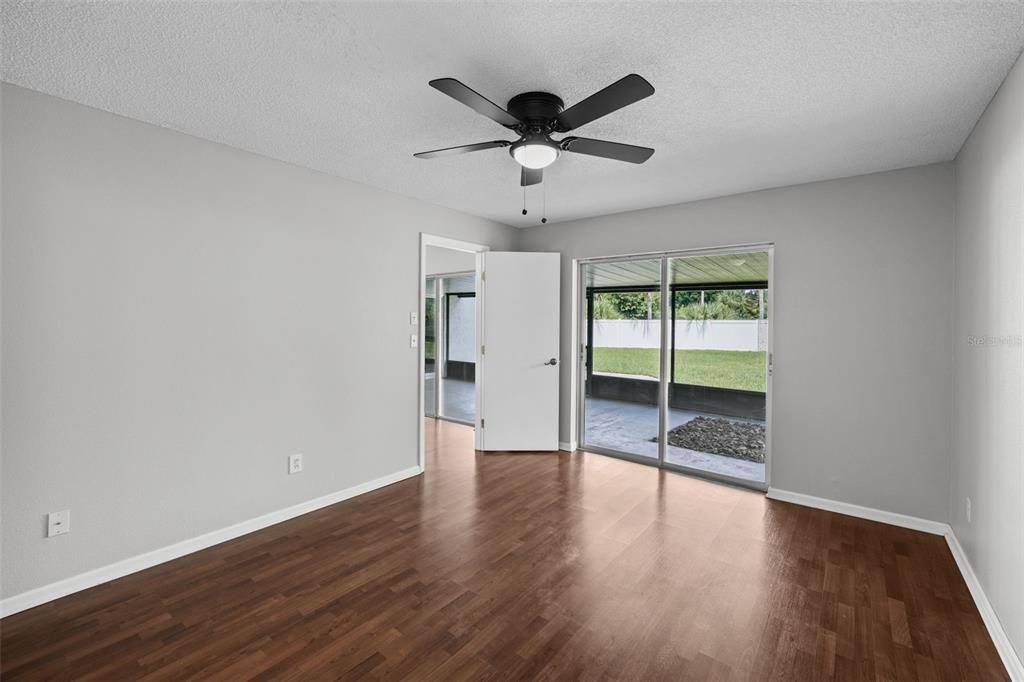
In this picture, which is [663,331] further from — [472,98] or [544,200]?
[472,98]

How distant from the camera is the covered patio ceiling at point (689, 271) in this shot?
3963 mm

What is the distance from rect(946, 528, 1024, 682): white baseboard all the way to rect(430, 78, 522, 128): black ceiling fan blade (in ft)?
9.80

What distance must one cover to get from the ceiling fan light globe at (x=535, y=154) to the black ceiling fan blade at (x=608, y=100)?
5.2 inches

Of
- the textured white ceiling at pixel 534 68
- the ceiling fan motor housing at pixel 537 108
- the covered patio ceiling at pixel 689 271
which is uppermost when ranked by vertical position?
the textured white ceiling at pixel 534 68

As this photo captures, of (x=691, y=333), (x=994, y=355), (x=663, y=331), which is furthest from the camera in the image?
(x=663, y=331)

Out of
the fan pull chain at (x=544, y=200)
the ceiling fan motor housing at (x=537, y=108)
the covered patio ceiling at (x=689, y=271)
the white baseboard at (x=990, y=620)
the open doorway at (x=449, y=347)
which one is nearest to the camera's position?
the white baseboard at (x=990, y=620)

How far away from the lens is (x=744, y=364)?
4035 mm

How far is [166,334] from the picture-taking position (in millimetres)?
2699

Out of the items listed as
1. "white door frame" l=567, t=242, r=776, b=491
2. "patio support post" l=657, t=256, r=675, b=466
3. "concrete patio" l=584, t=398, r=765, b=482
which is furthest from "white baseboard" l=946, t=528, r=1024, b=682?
"patio support post" l=657, t=256, r=675, b=466

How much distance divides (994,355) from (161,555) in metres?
4.43

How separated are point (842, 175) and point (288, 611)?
14.4 feet

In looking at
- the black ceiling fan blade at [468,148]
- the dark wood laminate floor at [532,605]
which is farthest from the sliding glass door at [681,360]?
the black ceiling fan blade at [468,148]

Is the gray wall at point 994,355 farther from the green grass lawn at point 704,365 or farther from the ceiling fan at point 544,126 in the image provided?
the ceiling fan at point 544,126

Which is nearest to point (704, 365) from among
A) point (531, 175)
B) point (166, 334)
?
point (531, 175)
